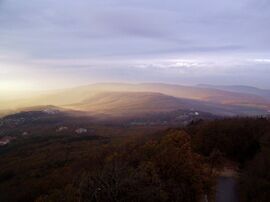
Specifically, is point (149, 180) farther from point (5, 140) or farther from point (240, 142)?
point (5, 140)

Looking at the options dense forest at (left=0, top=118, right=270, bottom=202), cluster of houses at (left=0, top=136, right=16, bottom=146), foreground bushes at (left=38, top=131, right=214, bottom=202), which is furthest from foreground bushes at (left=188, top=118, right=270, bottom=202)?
cluster of houses at (left=0, top=136, right=16, bottom=146)

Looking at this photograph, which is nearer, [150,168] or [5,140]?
[150,168]

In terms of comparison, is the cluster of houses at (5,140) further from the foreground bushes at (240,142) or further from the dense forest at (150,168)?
the foreground bushes at (240,142)

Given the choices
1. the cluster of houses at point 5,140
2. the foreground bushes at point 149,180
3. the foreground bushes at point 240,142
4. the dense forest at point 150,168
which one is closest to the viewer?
the foreground bushes at point 149,180

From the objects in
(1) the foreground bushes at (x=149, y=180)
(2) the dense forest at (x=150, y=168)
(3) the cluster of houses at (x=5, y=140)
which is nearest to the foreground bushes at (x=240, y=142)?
(2) the dense forest at (x=150, y=168)

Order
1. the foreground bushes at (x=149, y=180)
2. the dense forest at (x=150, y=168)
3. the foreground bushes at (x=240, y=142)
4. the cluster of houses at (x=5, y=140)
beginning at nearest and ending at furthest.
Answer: the foreground bushes at (x=149, y=180)
the dense forest at (x=150, y=168)
the foreground bushes at (x=240, y=142)
the cluster of houses at (x=5, y=140)

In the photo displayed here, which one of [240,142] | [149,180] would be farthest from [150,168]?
[240,142]

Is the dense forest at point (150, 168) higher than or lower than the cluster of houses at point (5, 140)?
higher

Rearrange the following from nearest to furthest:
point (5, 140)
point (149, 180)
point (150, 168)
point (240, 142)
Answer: point (149, 180)
point (150, 168)
point (240, 142)
point (5, 140)

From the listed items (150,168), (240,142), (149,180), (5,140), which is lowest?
(5,140)

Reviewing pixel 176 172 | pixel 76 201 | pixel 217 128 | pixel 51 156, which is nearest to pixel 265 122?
pixel 217 128
